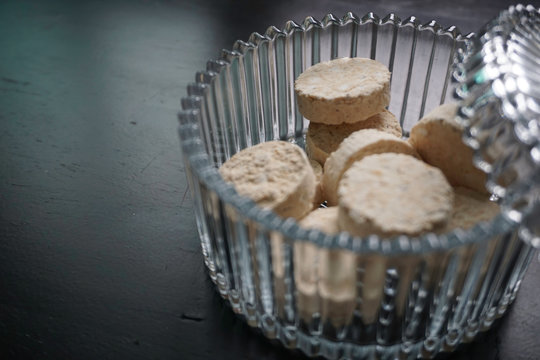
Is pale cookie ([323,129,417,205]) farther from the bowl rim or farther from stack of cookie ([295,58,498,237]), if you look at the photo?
the bowl rim

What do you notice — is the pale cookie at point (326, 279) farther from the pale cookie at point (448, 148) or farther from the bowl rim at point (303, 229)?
the pale cookie at point (448, 148)

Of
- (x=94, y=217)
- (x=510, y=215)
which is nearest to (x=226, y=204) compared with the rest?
(x=510, y=215)

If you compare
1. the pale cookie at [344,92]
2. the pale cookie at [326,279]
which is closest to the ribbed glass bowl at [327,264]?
the pale cookie at [326,279]

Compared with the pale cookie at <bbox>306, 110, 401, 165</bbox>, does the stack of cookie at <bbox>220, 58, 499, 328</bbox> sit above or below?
above

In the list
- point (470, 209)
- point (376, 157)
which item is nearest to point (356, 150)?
point (376, 157)

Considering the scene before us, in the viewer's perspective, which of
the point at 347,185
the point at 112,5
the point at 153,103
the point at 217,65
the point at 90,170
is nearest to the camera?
the point at 347,185

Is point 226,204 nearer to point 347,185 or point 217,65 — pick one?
point 347,185

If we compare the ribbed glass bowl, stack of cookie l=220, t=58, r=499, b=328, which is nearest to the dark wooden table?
the ribbed glass bowl
